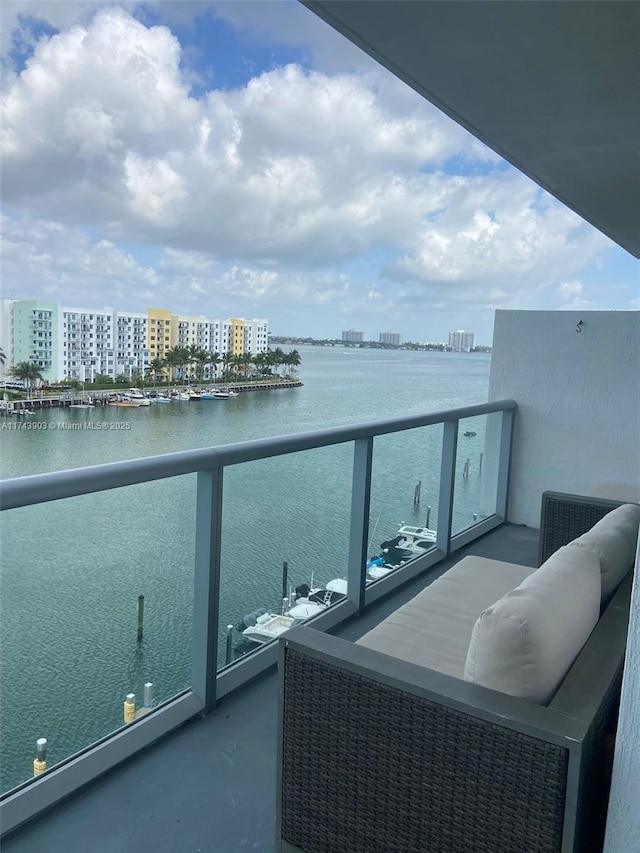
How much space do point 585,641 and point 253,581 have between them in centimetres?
137

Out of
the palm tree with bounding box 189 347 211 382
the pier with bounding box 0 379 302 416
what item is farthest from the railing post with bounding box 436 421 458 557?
the palm tree with bounding box 189 347 211 382

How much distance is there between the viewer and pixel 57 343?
10602 millimetres

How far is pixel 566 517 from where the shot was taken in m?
Result: 3.22

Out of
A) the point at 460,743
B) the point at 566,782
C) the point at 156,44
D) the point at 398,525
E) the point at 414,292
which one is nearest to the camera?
the point at 566,782

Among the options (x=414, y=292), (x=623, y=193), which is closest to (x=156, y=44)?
(x=414, y=292)

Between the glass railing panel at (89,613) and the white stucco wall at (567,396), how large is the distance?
11.6 ft

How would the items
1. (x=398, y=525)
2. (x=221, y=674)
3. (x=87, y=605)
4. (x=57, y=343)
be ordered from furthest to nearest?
(x=57, y=343) → (x=398, y=525) → (x=221, y=674) → (x=87, y=605)

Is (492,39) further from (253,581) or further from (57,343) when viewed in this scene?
(57,343)

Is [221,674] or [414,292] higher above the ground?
[414,292]

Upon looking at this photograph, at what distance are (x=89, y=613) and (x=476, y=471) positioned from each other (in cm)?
337

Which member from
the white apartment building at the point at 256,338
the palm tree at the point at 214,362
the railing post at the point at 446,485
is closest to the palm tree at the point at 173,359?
the palm tree at the point at 214,362

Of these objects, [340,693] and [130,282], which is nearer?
[340,693]

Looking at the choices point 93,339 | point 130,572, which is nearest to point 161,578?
point 130,572

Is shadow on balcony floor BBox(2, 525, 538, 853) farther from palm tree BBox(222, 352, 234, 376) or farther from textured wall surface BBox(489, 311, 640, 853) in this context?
palm tree BBox(222, 352, 234, 376)
